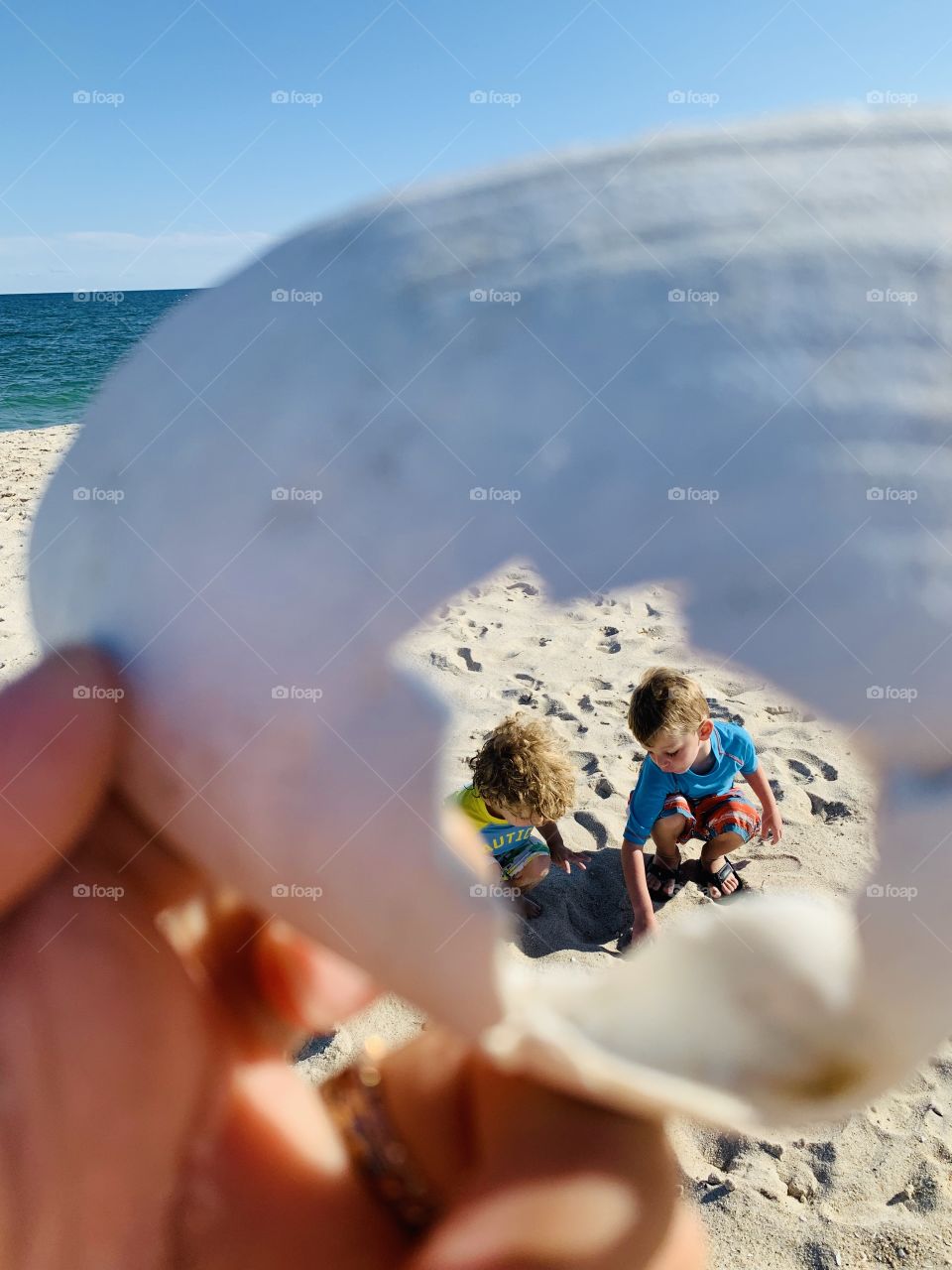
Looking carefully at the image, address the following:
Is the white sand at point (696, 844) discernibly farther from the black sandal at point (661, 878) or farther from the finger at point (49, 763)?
the finger at point (49, 763)

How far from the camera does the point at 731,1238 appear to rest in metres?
1.48

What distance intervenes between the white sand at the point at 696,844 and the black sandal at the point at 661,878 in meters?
0.03

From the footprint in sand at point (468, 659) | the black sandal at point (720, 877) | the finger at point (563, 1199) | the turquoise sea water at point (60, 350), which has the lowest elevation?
the turquoise sea water at point (60, 350)

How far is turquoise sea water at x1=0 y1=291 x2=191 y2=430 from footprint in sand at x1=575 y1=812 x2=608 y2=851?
178 cm

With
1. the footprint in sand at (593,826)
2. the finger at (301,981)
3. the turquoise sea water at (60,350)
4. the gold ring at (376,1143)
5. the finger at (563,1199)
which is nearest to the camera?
the finger at (563,1199)

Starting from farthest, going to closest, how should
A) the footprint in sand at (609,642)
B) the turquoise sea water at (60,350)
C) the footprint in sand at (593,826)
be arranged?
the turquoise sea water at (60,350) < the footprint in sand at (609,642) < the footprint in sand at (593,826)

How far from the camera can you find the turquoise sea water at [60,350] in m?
11.0

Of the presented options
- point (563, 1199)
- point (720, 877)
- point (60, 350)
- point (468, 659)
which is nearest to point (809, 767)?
point (720, 877)

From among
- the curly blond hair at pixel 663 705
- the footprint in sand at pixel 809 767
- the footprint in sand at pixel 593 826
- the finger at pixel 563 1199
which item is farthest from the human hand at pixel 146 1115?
the footprint in sand at pixel 809 767

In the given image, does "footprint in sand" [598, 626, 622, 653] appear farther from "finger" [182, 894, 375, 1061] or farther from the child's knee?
"finger" [182, 894, 375, 1061]

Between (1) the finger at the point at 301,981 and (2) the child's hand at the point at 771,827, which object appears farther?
(2) the child's hand at the point at 771,827

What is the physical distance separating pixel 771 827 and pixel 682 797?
1.07ft

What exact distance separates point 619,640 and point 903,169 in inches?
122

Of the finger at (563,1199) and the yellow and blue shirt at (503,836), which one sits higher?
the finger at (563,1199)
